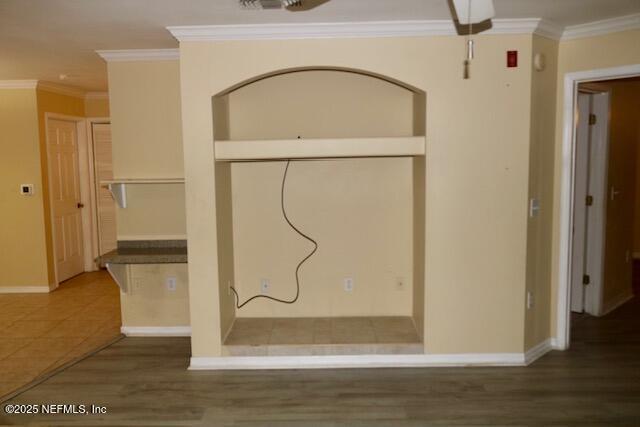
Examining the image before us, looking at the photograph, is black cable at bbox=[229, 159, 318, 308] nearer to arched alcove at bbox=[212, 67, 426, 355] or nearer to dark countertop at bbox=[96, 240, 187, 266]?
arched alcove at bbox=[212, 67, 426, 355]

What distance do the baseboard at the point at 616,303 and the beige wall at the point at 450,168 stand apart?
180cm

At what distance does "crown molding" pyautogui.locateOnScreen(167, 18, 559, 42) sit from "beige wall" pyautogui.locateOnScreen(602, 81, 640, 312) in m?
1.92

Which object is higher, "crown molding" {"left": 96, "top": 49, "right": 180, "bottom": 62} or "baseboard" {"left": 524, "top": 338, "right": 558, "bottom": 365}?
"crown molding" {"left": 96, "top": 49, "right": 180, "bottom": 62}

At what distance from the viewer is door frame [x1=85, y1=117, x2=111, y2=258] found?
6871 mm

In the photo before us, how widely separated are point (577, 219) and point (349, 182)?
238 centimetres

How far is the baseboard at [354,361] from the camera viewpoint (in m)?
3.72

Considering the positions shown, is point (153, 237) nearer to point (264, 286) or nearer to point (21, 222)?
point (264, 286)

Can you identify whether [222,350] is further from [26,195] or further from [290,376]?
[26,195]

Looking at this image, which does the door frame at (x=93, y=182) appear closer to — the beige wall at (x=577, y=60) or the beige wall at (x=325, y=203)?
the beige wall at (x=325, y=203)

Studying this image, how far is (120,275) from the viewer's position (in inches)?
172

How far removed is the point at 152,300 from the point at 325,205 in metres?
1.79

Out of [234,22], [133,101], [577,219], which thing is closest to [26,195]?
[133,101]

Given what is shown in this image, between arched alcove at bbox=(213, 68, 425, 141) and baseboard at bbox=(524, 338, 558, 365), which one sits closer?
baseboard at bbox=(524, 338, 558, 365)

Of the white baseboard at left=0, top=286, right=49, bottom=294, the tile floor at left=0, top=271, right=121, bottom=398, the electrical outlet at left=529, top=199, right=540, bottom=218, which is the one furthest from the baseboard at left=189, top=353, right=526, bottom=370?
the white baseboard at left=0, top=286, right=49, bottom=294
